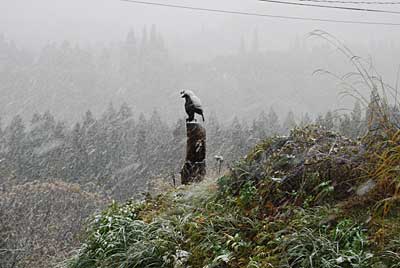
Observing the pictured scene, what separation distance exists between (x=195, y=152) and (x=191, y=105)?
52 centimetres

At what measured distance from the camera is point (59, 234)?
758 inches

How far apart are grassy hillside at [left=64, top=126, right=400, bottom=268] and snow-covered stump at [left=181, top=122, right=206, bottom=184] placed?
1532 millimetres

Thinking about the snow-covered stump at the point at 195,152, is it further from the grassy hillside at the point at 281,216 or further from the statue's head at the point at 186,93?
the grassy hillside at the point at 281,216

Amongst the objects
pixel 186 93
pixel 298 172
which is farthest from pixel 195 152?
pixel 298 172

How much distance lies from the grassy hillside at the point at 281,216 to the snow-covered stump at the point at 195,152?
5.03 feet

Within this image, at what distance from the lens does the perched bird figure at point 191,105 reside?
538 centimetres

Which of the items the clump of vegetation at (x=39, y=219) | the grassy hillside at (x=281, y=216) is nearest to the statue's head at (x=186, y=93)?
the grassy hillside at (x=281, y=216)

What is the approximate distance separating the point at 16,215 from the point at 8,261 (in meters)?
4.17

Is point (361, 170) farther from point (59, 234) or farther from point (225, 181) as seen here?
point (59, 234)

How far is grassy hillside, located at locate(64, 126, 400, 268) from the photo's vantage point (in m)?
2.27

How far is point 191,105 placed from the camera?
5.39 metres

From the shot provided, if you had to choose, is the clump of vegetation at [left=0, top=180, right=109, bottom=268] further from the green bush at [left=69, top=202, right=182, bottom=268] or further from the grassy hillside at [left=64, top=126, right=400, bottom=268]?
the grassy hillside at [left=64, top=126, right=400, bottom=268]

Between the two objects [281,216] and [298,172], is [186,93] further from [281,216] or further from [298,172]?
[281,216]

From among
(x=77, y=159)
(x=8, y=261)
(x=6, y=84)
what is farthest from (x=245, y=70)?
(x=8, y=261)
